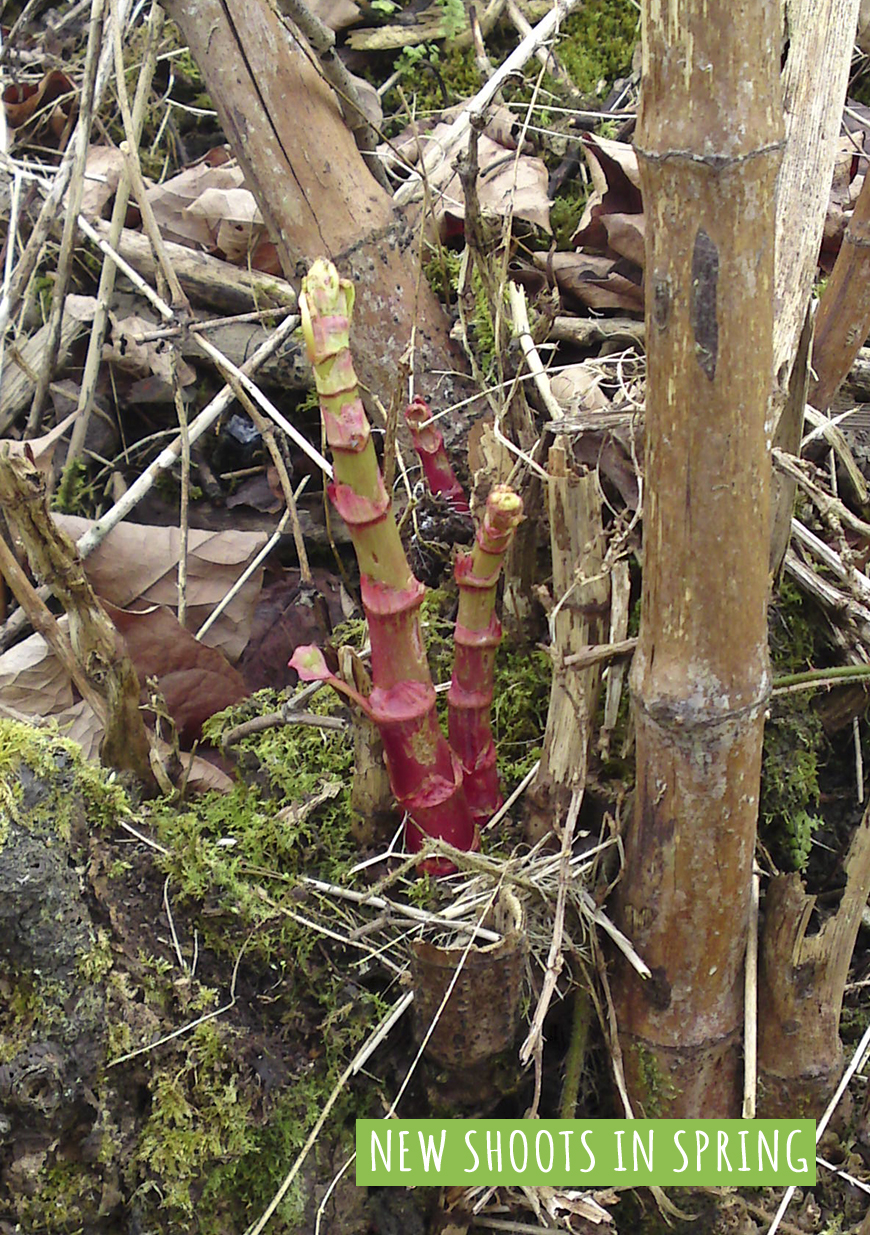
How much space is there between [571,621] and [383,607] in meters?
0.34

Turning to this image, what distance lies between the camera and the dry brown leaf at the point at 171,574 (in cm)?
201

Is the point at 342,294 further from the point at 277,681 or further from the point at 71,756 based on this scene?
the point at 277,681

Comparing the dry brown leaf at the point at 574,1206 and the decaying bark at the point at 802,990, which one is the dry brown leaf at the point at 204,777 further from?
the decaying bark at the point at 802,990

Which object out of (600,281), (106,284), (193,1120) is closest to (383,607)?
(193,1120)

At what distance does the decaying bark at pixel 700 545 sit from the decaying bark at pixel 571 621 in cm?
14

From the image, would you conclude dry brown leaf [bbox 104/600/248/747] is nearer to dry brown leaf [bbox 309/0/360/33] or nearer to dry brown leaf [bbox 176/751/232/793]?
dry brown leaf [bbox 176/751/232/793]

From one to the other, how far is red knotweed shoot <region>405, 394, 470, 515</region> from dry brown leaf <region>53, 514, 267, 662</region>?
1.46ft

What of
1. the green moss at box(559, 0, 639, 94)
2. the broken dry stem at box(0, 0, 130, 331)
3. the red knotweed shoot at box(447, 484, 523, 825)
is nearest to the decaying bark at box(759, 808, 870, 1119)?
the red knotweed shoot at box(447, 484, 523, 825)

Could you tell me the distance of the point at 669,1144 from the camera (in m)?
1.53

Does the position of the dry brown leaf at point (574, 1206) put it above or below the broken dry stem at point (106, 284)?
below

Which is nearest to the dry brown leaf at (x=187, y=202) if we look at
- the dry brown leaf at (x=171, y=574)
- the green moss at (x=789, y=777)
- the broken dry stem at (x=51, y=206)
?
the broken dry stem at (x=51, y=206)

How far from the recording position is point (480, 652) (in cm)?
148

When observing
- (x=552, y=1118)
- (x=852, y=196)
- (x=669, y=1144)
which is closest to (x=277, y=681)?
(x=552, y=1118)

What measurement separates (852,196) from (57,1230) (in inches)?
98.2
